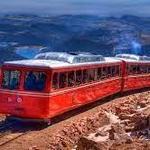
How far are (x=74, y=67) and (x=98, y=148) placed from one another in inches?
322

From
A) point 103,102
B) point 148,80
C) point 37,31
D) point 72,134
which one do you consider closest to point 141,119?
point 72,134

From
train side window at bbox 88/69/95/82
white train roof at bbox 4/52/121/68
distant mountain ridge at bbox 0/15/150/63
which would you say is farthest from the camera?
distant mountain ridge at bbox 0/15/150/63

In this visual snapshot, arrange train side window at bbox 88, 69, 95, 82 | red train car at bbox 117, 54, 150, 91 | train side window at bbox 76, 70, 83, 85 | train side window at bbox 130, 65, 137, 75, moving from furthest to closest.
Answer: train side window at bbox 130, 65, 137, 75 < red train car at bbox 117, 54, 150, 91 < train side window at bbox 88, 69, 95, 82 < train side window at bbox 76, 70, 83, 85

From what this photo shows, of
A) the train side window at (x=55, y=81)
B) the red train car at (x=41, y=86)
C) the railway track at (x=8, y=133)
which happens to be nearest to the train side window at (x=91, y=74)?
the red train car at (x=41, y=86)

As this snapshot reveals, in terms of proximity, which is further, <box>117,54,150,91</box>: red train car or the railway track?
<box>117,54,150,91</box>: red train car

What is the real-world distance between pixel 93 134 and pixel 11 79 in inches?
151

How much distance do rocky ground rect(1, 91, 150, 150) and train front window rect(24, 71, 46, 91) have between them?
166 cm

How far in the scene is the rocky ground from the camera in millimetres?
18094

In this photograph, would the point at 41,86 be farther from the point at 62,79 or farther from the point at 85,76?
the point at 85,76

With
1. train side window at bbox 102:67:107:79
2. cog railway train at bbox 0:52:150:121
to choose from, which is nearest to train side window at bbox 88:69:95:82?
cog railway train at bbox 0:52:150:121

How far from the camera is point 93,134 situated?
23.0m

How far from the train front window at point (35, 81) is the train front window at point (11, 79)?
1.29 feet

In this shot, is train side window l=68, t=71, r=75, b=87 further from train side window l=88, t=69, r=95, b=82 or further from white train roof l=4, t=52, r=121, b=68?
train side window l=88, t=69, r=95, b=82

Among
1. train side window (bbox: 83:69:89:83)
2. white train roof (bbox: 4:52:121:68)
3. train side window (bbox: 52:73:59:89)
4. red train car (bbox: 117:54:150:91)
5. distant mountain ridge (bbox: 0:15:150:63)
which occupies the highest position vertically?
white train roof (bbox: 4:52:121:68)
